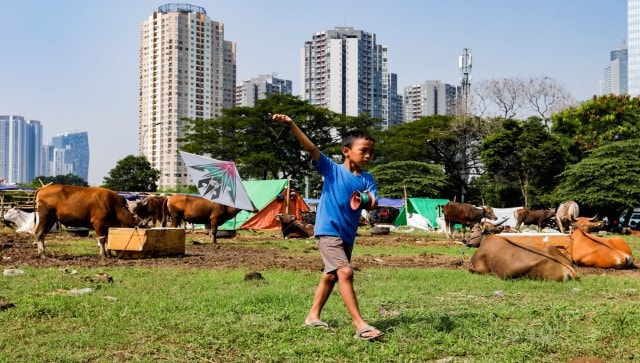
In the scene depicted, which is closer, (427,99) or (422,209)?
(422,209)

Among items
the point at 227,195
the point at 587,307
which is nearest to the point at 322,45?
the point at 227,195

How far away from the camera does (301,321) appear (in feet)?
20.2

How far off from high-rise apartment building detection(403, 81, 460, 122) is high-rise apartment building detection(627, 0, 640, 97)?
131 feet

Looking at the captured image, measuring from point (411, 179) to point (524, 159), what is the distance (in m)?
10.2

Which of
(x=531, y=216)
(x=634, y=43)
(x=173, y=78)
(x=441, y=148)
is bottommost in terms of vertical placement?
(x=531, y=216)

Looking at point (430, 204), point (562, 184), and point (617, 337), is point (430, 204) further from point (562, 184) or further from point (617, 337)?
point (617, 337)

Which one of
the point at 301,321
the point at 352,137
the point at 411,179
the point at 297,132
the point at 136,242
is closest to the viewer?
the point at 297,132

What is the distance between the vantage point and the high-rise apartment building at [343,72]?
90.8m

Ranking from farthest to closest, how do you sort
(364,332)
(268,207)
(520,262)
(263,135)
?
(263,135)
(268,207)
(520,262)
(364,332)

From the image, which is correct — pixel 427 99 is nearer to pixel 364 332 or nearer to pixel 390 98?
pixel 390 98

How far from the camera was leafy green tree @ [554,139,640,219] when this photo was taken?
36.5 m

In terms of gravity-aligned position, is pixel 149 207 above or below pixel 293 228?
above

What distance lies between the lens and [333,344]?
5.25 meters

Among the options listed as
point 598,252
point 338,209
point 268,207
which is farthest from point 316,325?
point 268,207
